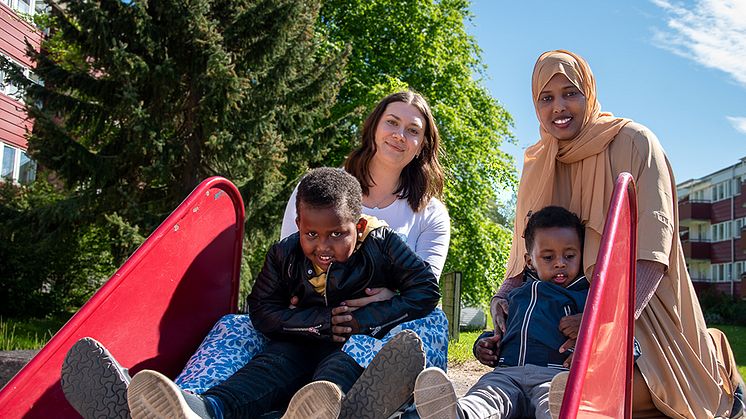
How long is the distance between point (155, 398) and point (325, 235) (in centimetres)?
98

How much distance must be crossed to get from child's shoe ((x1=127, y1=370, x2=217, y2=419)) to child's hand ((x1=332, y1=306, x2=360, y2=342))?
2.56ft

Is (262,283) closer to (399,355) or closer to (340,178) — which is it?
(340,178)

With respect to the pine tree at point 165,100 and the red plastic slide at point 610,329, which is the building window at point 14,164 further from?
the red plastic slide at point 610,329

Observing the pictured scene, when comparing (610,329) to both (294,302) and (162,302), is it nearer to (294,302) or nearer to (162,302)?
(294,302)

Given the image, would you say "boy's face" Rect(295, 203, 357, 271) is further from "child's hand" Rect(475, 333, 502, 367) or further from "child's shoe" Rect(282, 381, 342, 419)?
"child's shoe" Rect(282, 381, 342, 419)

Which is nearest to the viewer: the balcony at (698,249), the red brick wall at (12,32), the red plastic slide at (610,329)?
the red plastic slide at (610,329)

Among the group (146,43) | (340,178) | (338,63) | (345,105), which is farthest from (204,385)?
(345,105)

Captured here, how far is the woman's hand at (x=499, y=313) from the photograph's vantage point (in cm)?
317

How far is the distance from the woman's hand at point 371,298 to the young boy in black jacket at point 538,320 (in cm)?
51

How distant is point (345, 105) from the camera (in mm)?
A: 18188

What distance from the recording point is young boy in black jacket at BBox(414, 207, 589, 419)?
96.7 inches

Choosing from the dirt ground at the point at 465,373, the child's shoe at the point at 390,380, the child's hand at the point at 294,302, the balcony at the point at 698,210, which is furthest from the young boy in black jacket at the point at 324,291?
the balcony at the point at 698,210

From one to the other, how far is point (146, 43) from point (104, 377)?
12.1 meters

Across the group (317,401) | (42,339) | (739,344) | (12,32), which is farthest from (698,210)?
(317,401)
